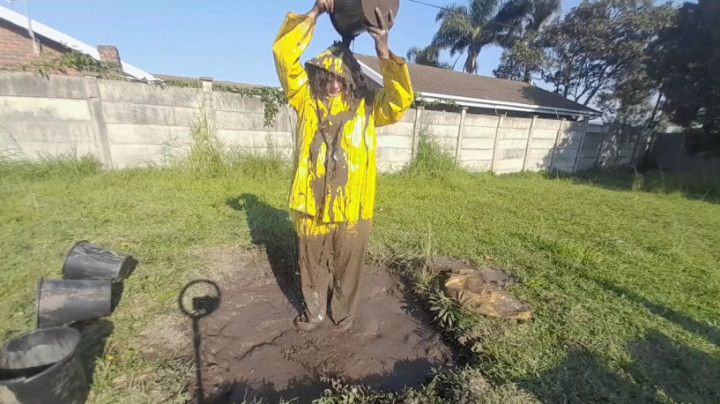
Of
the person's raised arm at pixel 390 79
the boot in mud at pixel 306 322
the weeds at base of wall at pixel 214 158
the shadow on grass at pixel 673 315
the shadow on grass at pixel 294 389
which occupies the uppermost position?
the person's raised arm at pixel 390 79

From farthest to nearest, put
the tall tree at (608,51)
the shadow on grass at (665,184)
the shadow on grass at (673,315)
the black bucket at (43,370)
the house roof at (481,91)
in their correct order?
1. the tall tree at (608,51)
2. the house roof at (481,91)
3. the shadow on grass at (665,184)
4. the shadow on grass at (673,315)
5. the black bucket at (43,370)

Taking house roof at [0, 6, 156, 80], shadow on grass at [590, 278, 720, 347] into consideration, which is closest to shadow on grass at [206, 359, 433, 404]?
shadow on grass at [590, 278, 720, 347]

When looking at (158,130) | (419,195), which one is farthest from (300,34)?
(158,130)

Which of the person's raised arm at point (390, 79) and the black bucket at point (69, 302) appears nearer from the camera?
the person's raised arm at point (390, 79)

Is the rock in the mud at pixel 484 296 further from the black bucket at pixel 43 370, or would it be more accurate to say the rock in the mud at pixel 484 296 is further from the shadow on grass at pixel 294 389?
the black bucket at pixel 43 370

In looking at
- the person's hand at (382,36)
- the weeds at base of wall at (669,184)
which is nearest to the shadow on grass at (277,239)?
the person's hand at (382,36)

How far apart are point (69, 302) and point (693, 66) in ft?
47.3

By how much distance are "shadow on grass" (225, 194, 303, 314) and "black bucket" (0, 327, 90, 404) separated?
4.63 feet

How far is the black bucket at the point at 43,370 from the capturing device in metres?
1.47

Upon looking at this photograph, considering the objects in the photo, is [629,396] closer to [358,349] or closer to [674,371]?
[674,371]

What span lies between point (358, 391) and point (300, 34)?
2.00m

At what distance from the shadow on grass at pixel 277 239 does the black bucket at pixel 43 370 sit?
1410 millimetres

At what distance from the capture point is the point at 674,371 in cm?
218

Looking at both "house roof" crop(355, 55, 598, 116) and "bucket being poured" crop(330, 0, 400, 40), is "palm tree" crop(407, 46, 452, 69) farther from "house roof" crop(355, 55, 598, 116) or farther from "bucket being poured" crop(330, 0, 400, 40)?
"bucket being poured" crop(330, 0, 400, 40)
